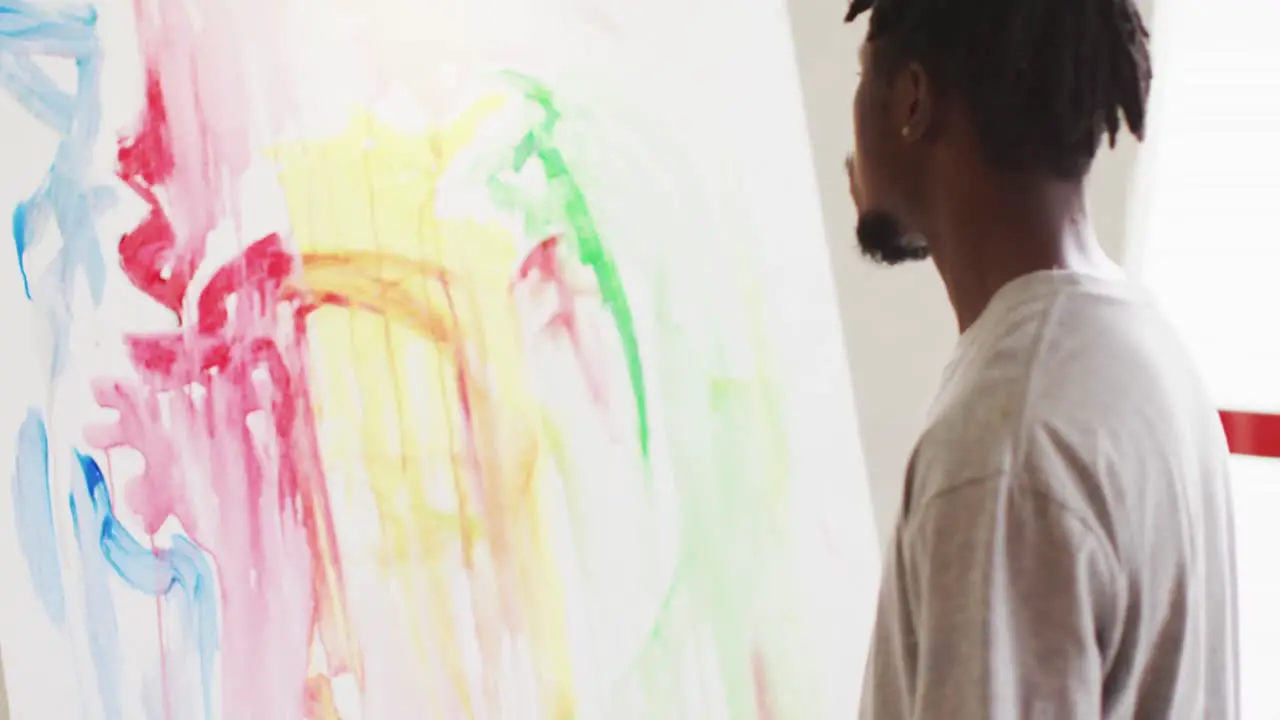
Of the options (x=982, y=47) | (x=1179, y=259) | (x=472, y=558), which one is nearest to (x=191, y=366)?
(x=472, y=558)

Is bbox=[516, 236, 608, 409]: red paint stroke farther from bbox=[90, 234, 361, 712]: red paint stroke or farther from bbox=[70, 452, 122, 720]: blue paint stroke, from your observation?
bbox=[70, 452, 122, 720]: blue paint stroke

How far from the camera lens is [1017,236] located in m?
0.77

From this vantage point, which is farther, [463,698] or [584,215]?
[584,215]

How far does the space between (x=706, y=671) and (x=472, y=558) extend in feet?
0.84

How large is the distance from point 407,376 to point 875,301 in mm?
612

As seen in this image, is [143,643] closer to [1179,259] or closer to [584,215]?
[584,215]

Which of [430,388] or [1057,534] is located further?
[430,388]

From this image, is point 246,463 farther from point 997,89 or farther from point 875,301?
point 875,301

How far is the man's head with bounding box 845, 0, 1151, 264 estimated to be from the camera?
0.76m

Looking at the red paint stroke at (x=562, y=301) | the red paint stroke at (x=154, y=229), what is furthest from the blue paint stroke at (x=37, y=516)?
the red paint stroke at (x=562, y=301)

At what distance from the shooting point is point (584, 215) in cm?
107

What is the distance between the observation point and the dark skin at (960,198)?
767 mm

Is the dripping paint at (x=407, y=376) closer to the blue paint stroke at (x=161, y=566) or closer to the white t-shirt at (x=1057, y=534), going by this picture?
the blue paint stroke at (x=161, y=566)

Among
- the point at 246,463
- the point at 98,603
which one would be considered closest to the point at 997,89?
the point at 246,463
